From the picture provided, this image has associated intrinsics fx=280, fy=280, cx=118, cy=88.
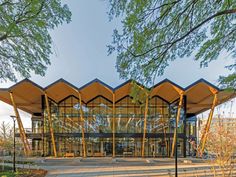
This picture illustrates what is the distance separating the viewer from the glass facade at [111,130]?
1228 inches

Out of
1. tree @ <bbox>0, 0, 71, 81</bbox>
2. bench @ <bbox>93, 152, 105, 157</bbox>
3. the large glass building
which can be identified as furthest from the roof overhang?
tree @ <bbox>0, 0, 71, 81</bbox>

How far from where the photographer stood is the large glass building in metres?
30.4

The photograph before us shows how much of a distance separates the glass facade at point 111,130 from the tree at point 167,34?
24.4m

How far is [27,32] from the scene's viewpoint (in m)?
9.23

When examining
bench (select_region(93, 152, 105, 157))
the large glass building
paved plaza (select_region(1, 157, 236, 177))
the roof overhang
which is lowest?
bench (select_region(93, 152, 105, 157))

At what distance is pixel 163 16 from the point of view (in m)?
5.89

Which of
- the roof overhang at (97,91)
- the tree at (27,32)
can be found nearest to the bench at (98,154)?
the roof overhang at (97,91)

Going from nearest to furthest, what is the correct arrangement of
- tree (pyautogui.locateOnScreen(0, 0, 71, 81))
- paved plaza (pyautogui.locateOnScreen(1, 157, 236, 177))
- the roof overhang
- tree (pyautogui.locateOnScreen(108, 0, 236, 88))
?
tree (pyautogui.locateOnScreen(108, 0, 236, 88)), tree (pyautogui.locateOnScreen(0, 0, 71, 81)), paved plaza (pyautogui.locateOnScreen(1, 157, 236, 177)), the roof overhang

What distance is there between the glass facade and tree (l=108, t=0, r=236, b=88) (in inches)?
962

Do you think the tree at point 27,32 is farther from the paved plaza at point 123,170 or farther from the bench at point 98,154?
the bench at point 98,154

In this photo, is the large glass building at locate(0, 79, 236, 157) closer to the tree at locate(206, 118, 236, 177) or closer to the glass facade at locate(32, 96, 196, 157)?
the glass facade at locate(32, 96, 196, 157)

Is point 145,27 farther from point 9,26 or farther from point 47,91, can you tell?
point 47,91

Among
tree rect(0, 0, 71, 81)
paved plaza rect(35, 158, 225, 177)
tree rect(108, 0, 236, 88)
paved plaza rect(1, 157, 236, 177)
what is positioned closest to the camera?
tree rect(108, 0, 236, 88)

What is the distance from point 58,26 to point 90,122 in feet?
78.2
